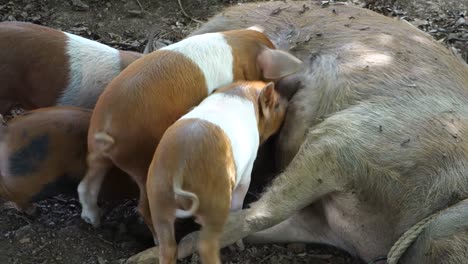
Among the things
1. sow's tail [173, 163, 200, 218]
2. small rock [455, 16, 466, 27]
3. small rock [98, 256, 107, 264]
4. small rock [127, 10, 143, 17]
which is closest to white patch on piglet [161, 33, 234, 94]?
sow's tail [173, 163, 200, 218]

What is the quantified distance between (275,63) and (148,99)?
0.72m

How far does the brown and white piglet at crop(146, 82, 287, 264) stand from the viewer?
262 centimetres

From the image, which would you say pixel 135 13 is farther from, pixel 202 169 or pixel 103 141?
pixel 202 169

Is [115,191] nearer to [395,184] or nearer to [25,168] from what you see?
[25,168]

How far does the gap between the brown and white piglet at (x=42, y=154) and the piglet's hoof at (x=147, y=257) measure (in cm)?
39

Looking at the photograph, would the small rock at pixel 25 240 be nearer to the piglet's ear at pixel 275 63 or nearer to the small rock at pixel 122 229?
the small rock at pixel 122 229

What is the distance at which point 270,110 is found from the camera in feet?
10.9

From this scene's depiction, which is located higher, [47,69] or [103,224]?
[47,69]

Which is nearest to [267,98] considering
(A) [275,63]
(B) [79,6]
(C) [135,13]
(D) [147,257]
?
(A) [275,63]

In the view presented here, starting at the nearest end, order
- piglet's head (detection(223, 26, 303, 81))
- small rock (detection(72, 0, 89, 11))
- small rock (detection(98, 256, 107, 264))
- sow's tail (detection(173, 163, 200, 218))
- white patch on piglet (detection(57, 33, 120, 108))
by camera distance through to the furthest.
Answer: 1. sow's tail (detection(173, 163, 200, 218))
2. small rock (detection(98, 256, 107, 264))
3. piglet's head (detection(223, 26, 303, 81))
4. white patch on piglet (detection(57, 33, 120, 108))
5. small rock (detection(72, 0, 89, 11))

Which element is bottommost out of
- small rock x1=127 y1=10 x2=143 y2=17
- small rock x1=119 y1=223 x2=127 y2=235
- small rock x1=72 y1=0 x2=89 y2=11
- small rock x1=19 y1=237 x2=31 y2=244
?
small rock x1=119 y1=223 x2=127 y2=235

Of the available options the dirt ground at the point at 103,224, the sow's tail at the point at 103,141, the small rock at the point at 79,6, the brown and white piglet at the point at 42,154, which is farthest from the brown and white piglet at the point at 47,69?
the small rock at the point at 79,6

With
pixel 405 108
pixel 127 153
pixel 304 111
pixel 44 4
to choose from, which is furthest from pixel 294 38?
pixel 44 4

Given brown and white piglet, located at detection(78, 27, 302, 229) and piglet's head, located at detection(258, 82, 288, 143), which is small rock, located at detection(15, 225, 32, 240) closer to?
brown and white piglet, located at detection(78, 27, 302, 229)
